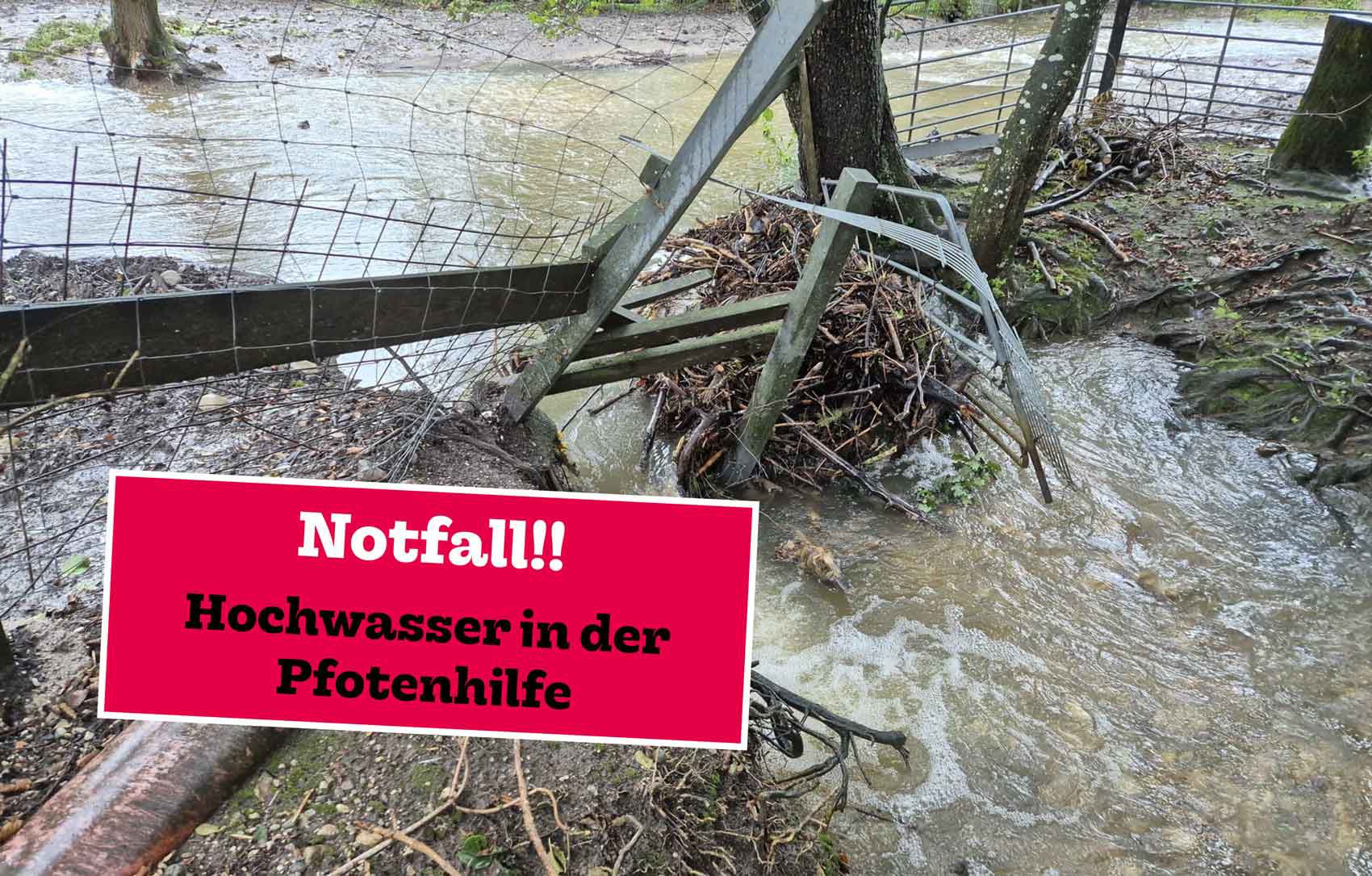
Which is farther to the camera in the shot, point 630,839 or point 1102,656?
point 1102,656

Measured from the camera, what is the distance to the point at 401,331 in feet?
9.49

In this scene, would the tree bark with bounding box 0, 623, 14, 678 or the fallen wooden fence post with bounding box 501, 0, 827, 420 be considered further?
the fallen wooden fence post with bounding box 501, 0, 827, 420

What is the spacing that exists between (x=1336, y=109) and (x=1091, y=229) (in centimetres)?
238

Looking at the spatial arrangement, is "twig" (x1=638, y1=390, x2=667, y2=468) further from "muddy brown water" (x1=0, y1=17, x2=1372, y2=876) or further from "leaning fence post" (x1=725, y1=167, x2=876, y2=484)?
"leaning fence post" (x1=725, y1=167, x2=876, y2=484)

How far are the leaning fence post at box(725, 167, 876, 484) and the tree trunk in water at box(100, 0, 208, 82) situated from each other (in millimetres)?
10770

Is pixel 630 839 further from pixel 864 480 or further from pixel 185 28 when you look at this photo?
pixel 185 28

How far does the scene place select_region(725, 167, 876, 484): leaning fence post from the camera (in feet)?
12.9

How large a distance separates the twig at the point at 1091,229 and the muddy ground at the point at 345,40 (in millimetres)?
6880

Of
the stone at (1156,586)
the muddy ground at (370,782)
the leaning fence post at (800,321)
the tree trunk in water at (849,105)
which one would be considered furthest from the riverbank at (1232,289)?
the muddy ground at (370,782)

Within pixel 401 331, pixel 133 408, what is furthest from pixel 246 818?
A: pixel 133 408

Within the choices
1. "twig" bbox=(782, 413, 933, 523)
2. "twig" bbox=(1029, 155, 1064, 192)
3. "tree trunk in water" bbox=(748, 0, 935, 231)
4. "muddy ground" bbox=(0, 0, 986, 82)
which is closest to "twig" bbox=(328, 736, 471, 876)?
"twig" bbox=(782, 413, 933, 523)

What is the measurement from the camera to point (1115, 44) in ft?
28.9

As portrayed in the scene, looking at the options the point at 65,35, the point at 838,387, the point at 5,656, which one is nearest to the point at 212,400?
the point at 5,656

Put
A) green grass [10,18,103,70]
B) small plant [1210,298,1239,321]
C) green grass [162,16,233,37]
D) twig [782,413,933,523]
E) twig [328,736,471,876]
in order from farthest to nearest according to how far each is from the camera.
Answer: green grass [162,16,233,37], green grass [10,18,103,70], small plant [1210,298,1239,321], twig [782,413,933,523], twig [328,736,471,876]
